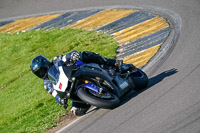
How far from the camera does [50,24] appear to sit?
17250 millimetres

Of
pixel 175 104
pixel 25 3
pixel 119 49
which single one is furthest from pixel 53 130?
pixel 25 3

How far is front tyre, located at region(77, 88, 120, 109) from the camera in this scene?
26.7ft

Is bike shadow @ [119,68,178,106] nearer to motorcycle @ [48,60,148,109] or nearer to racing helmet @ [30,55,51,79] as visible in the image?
motorcycle @ [48,60,148,109]

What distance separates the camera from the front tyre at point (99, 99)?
Result: 813 centimetres

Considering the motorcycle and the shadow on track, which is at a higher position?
the motorcycle

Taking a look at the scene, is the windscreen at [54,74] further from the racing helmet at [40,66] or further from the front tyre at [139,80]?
the front tyre at [139,80]

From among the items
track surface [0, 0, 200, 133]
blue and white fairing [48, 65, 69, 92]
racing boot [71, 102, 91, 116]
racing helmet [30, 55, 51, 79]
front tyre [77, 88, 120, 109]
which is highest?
racing helmet [30, 55, 51, 79]

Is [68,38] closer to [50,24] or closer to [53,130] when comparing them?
[50,24]

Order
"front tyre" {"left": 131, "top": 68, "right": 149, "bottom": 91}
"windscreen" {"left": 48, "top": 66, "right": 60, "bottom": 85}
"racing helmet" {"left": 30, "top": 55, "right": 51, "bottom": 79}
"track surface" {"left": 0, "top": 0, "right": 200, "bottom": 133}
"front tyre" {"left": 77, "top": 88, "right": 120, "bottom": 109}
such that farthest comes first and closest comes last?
"front tyre" {"left": 131, "top": 68, "right": 149, "bottom": 91}
"racing helmet" {"left": 30, "top": 55, "right": 51, "bottom": 79}
"windscreen" {"left": 48, "top": 66, "right": 60, "bottom": 85}
"front tyre" {"left": 77, "top": 88, "right": 120, "bottom": 109}
"track surface" {"left": 0, "top": 0, "right": 200, "bottom": 133}

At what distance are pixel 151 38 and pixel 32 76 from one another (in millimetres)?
4131

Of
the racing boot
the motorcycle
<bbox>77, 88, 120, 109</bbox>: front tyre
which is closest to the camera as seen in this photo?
<bbox>77, 88, 120, 109</bbox>: front tyre

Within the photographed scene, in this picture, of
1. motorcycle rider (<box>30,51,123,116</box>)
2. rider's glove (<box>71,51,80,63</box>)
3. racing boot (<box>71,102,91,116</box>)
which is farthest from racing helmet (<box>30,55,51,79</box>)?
racing boot (<box>71,102,91,116</box>)

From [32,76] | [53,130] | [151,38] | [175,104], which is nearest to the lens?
[175,104]

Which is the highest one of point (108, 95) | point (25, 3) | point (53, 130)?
point (25, 3)
